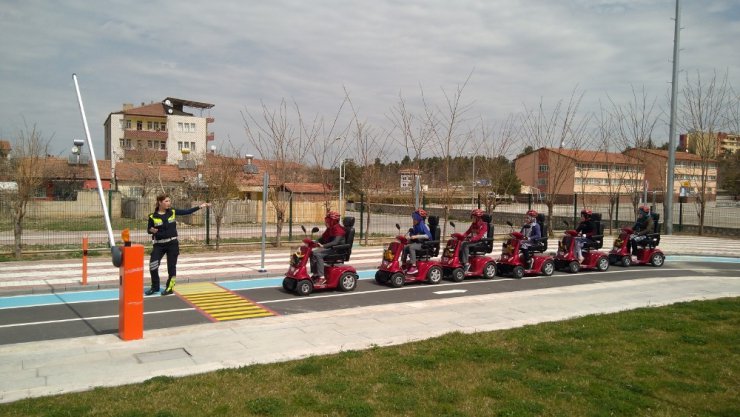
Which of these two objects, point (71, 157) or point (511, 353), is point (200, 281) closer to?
point (511, 353)

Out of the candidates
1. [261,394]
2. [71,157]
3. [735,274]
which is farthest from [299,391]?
[71,157]

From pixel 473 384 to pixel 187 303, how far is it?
6.67 meters

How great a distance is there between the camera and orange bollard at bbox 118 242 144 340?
305 inches

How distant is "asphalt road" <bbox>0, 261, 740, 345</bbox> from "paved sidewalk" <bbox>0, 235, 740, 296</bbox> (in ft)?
1.98

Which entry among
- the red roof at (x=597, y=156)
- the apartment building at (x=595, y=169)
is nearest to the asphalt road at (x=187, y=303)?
the apartment building at (x=595, y=169)

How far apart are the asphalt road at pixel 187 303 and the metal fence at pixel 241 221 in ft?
23.1

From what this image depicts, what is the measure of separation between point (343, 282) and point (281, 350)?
182 inches

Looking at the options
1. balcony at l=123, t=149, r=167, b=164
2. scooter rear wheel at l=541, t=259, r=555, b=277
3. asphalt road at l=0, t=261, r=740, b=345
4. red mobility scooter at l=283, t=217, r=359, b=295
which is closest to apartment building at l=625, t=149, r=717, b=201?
asphalt road at l=0, t=261, r=740, b=345

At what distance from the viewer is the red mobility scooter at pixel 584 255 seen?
49.9 feet

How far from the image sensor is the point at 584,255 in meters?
15.6

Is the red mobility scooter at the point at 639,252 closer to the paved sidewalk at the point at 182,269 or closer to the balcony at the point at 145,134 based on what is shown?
the paved sidewalk at the point at 182,269

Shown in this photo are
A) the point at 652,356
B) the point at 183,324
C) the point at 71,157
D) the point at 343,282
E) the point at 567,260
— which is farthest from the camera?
the point at 71,157

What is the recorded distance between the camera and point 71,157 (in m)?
43.0

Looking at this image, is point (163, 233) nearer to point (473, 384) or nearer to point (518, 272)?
point (473, 384)
